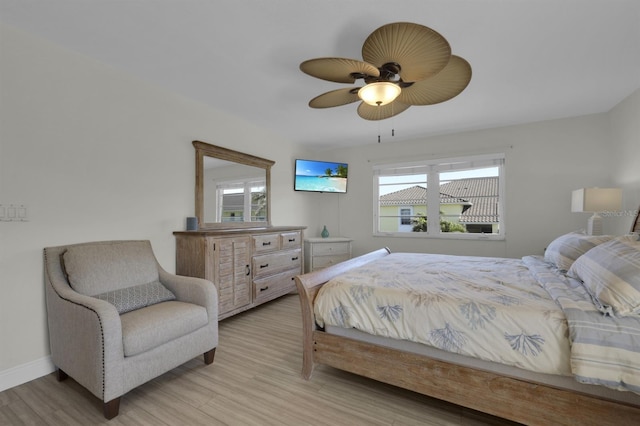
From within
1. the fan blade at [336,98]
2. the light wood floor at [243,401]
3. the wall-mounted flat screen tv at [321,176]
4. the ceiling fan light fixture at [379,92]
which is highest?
the fan blade at [336,98]

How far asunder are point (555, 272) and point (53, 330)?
3807 mm

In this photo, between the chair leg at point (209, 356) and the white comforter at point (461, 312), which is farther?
the chair leg at point (209, 356)

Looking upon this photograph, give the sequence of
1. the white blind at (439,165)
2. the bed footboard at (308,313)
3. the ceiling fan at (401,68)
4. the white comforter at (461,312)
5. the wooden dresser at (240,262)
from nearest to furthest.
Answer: the white comforter at (461,312)
the ceiling fan at (401,68)
the bed footboard at (308,313)
the wooden dresser at (240,262)
the white blind at (439,165)

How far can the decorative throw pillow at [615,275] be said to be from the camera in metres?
1.26

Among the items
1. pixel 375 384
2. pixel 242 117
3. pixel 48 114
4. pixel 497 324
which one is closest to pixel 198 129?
pixel 242 117

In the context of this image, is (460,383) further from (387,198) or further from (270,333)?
(387,198)

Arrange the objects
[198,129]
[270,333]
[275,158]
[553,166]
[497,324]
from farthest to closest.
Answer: [275,158] < [553,166] < [198,129] < [270,333] < [497,324]

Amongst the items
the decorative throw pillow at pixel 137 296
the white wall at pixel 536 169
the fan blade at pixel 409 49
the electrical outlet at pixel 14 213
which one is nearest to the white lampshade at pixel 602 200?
the white wall at pixel 536 169

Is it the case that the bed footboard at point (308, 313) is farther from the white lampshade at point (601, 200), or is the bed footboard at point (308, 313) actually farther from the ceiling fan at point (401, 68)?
the white lampshade at point (601, 200)

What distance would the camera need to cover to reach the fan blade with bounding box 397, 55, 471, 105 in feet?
5.66

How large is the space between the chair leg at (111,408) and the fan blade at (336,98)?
2470 millimetres

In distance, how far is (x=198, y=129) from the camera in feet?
10.4

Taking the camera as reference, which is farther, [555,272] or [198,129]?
[198,129]

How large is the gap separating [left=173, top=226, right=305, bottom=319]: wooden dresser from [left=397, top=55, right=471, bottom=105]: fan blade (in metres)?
2.22
